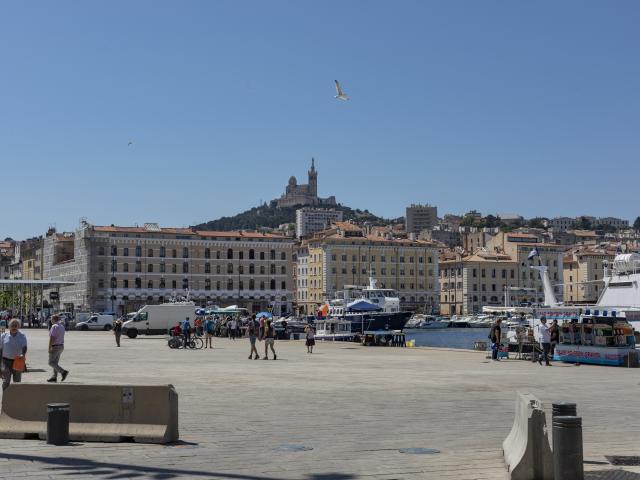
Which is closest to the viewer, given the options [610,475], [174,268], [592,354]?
[610,475]

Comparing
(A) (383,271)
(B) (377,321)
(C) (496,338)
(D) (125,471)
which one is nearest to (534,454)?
(D) (125,471)

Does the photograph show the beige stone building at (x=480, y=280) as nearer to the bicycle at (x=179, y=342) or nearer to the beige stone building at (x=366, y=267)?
the beige stone building at (x=366, y=267)

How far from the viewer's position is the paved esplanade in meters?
9.36

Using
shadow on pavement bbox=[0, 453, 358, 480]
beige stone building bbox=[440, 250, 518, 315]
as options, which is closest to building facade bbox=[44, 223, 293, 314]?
beige stone building bbox=[440, 250, 518, 315]

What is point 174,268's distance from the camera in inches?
4793

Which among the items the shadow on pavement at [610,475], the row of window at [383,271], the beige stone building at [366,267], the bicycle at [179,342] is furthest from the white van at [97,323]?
the shadow on pavement at [610,475]

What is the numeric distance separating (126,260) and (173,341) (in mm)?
81059

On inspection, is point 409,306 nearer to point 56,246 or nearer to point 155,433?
point 56,246

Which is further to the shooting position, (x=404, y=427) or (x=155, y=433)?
(x=404, y=427)

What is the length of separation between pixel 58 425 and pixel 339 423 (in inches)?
164

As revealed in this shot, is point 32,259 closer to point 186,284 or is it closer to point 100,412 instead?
point 186,284

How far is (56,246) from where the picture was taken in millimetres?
144000

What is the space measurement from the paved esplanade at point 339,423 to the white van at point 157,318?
3002 centimetres

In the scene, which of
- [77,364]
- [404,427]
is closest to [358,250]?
[77,364]
